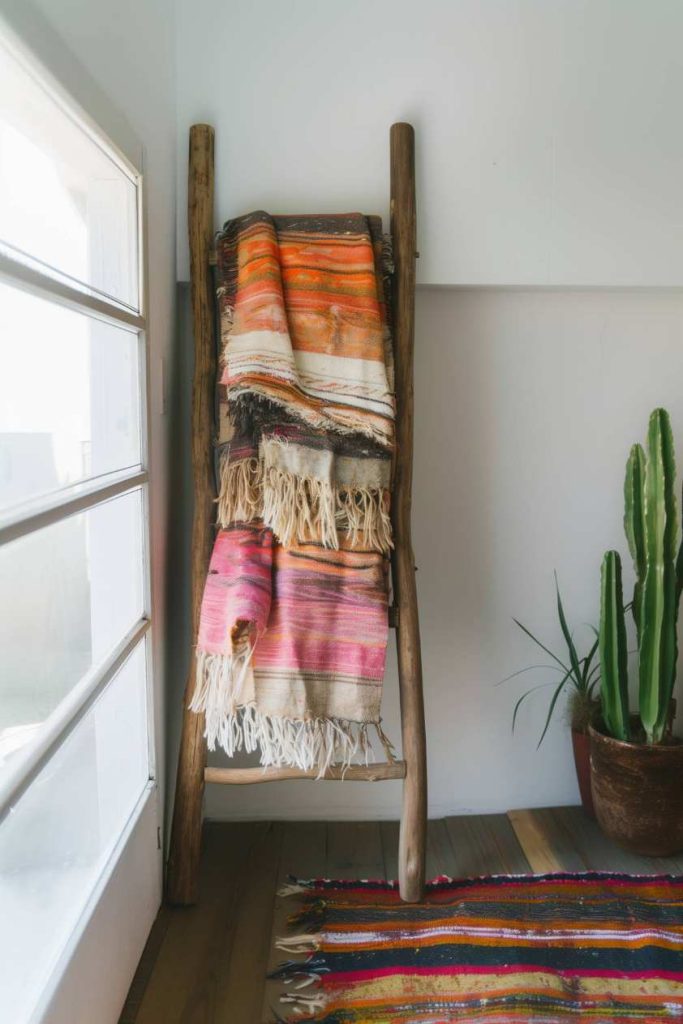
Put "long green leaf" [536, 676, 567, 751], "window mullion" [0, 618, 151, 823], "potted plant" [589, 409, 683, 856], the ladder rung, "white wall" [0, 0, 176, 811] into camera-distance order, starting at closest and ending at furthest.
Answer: "window mullion" [0, 618, 151, 823], "white wall" [0, 0, 176, 811], the ladder rung, "potted plant" [589, 409, 683, 856], "long green leaf" [536, 676, 567, 751]

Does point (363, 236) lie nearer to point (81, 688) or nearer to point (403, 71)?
point (403, 71)

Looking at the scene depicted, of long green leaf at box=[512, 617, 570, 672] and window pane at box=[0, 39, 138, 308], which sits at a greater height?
window pane at box=[0, 39, 138, 308]

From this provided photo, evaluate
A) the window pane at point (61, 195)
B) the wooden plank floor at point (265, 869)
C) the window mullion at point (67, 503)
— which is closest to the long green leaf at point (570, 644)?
the wooden plank floor at point (265, 869)

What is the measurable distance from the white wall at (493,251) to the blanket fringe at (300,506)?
1.21 ft

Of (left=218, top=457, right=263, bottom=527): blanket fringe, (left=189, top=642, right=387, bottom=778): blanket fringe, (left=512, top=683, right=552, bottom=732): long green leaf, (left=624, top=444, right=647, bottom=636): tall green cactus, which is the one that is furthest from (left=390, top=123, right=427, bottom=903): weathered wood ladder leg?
(left=624, top=444, right=647, bottom=636): tall green cactus

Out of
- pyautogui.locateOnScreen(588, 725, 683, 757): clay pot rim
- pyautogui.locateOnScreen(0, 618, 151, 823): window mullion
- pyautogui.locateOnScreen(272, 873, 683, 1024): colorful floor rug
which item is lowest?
pyautogui.locateOnScreen(272, 873, 683, 1024): colorful floor rug

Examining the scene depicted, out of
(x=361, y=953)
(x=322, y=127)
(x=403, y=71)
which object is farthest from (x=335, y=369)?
(x=361, y=953)

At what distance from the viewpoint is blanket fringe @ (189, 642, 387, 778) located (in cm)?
156

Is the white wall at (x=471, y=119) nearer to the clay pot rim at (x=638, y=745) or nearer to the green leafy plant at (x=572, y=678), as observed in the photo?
the green leafy plant at (x=572, y=678)

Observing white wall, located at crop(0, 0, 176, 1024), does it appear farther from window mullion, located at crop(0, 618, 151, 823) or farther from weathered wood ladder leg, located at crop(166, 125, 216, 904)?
window mullion, located at crop(0, 618, 151, 823)

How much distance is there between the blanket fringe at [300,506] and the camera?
62.7 inches

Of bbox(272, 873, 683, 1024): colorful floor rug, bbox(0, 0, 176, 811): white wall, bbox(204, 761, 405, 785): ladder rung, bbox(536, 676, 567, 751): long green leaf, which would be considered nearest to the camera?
bbox(0, 0, 176, 811): white wall

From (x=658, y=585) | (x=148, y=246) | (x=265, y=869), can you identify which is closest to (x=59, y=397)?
(x=148, y=246)

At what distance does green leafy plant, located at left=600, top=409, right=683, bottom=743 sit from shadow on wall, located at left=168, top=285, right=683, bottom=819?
0.67 feet
